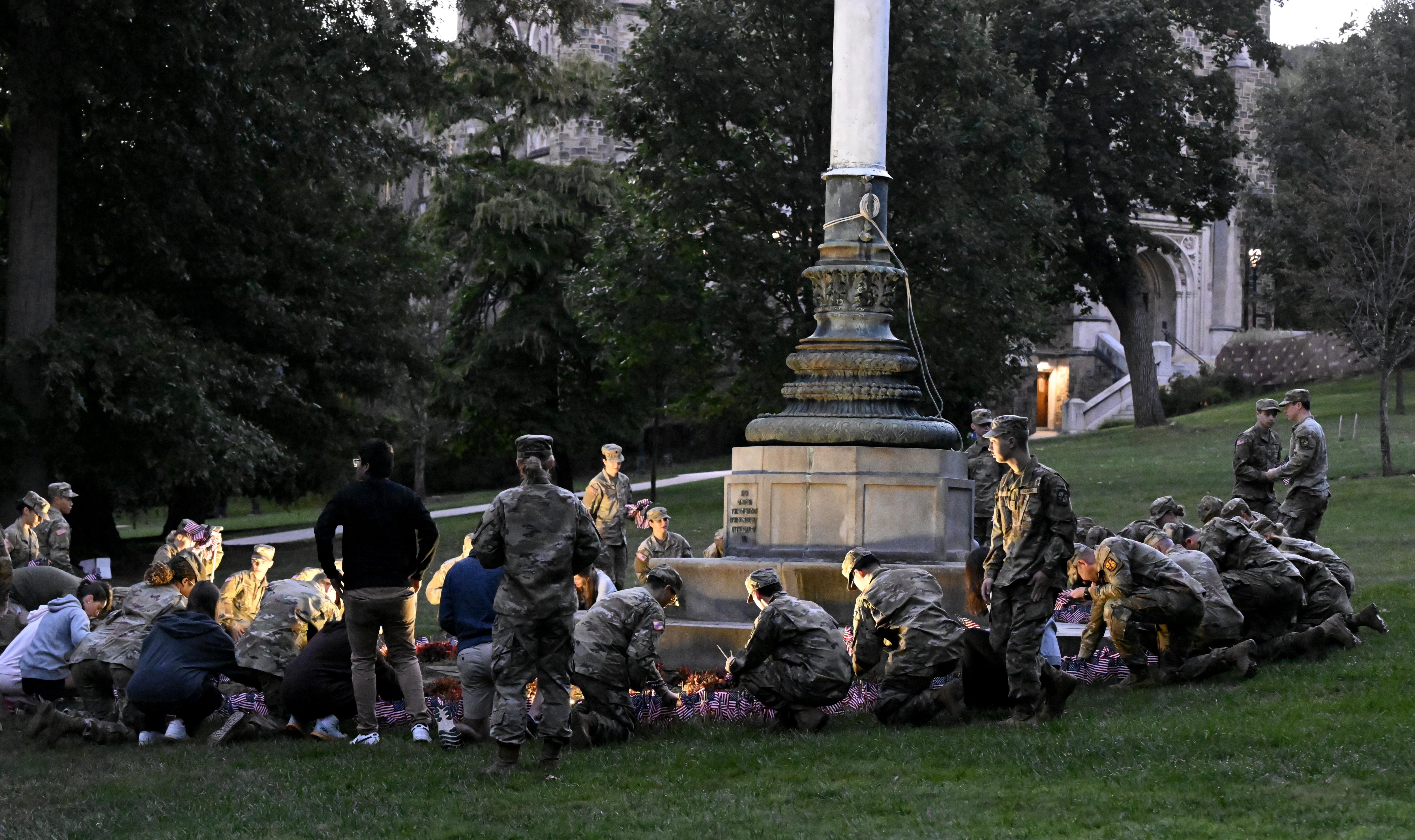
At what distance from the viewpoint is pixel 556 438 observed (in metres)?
34.5

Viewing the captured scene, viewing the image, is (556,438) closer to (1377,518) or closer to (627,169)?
(627,169)

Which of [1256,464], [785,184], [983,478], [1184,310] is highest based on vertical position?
[785,184]

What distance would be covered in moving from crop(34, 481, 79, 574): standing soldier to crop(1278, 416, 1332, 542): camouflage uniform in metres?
11.7

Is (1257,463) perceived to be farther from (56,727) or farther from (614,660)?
(56,727)

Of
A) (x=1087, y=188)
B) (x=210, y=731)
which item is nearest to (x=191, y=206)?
(x=210, y=731)

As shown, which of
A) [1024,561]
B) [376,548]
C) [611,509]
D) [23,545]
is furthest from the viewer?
[611,509]

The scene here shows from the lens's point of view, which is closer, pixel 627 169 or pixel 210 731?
pixel 210 731

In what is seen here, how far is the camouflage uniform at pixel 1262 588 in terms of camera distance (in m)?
11.6

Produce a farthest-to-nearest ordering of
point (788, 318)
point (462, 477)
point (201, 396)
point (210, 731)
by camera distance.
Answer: point (462, 477)
point (788, 318)
point (201, 396)
point (210, 731)

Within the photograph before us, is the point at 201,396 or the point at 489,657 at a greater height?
the point at 201,396

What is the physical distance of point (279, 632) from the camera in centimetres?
1070

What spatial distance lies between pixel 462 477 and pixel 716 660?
34767mm

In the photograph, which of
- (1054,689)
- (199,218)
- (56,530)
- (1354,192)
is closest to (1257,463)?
(1054,689)

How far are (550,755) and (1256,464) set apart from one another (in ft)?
30.8
